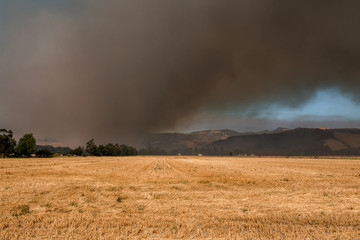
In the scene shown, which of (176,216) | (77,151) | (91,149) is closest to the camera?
(176,216)

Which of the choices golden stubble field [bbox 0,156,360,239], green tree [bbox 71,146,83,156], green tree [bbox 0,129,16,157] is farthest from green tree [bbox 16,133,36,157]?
golden stubble field [bbox 0,156,360,239]

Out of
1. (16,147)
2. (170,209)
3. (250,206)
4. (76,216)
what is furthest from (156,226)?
(16,147)

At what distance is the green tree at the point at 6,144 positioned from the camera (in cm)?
10038

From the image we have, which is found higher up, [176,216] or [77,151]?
[176,216]

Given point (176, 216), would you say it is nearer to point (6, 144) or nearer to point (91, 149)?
point (6, 144)

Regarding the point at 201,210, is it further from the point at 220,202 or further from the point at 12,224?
the point at 12,224

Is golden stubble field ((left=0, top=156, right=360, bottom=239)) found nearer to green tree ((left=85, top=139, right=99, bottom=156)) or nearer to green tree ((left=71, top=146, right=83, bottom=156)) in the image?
green tree ((left=71, top=146, right=83, bottom=156))

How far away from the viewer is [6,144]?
10194 cm

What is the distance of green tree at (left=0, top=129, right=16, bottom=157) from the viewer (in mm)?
100375

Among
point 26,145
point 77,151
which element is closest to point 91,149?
point 77,151

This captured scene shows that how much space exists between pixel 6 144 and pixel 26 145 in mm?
8229

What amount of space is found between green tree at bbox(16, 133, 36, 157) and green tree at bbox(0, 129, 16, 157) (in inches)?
114

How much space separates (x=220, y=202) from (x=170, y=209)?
373 cm

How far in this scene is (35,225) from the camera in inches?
357
